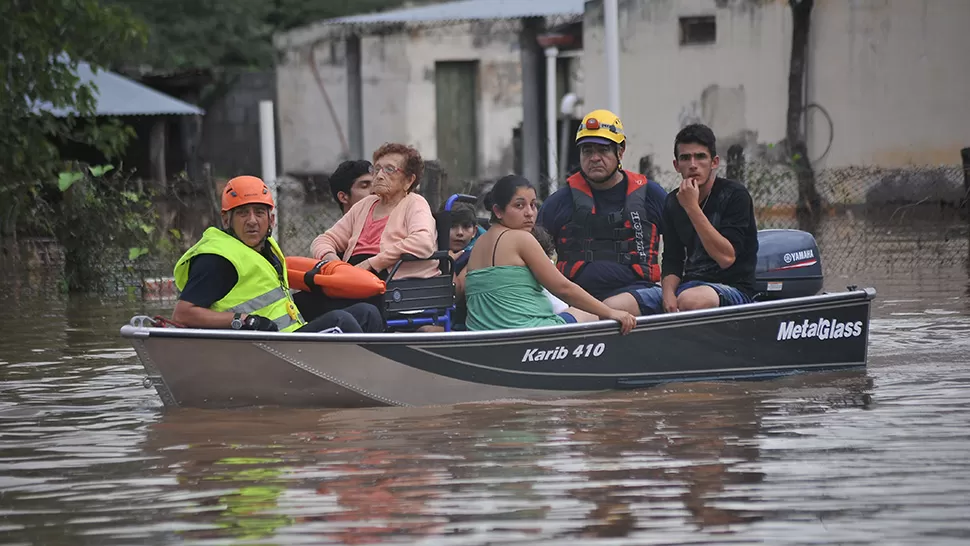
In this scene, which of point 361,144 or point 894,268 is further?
point 361,144

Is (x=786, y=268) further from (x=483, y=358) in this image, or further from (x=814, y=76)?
(x=814, y=76)

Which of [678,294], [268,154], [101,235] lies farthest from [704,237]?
[101,235]

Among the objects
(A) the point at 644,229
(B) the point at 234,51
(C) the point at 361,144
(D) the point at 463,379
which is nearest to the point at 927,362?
(A) the point at 644,229

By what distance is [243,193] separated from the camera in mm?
7555

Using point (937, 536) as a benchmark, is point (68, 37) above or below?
above

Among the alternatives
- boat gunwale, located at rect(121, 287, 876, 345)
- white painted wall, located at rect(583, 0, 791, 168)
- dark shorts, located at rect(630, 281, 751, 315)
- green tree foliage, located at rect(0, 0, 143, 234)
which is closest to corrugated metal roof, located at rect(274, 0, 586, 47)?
white painted wall, located at rect(583, 0, 791, 168)

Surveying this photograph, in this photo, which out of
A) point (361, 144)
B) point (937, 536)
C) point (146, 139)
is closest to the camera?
point (937, 536)

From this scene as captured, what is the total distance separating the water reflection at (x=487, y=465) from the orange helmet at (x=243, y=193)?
107 cm

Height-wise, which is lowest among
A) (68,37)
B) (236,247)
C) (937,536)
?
(937,536)

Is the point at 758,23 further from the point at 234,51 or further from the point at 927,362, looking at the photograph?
the point at 234,51

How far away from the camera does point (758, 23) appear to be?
843 inches

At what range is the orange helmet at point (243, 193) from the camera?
7.55 m

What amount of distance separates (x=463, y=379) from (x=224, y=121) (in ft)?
79.3

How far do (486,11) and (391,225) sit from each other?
16034 millimetres
